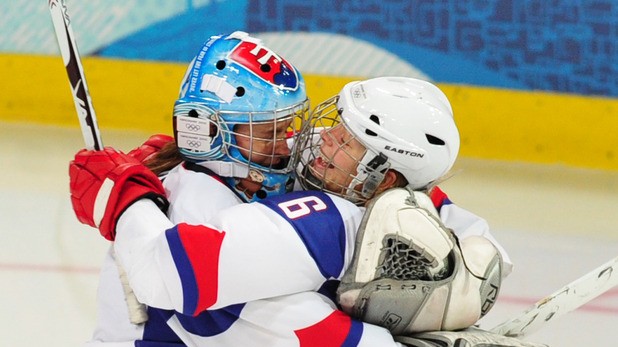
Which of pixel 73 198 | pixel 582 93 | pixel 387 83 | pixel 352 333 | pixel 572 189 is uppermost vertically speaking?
pixel 387 83

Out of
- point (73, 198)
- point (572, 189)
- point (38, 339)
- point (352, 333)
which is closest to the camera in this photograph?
point (352, 333)

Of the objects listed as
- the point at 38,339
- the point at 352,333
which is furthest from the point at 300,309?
the point at 38,339

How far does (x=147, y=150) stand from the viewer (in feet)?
7.40

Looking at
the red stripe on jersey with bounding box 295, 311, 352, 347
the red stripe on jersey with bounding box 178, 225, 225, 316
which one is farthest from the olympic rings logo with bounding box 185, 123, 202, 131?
the red stripe on jersey with bounding box 295, 311, 352, 347

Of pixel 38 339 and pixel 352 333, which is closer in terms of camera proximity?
pixel 352 333

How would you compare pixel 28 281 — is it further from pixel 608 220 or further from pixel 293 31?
pixel 608 220

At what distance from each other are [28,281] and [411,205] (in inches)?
70.3

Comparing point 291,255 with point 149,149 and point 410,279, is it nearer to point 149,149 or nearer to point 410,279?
point 410,279

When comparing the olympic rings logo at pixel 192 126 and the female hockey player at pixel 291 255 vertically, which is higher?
the olympic rings logo at pixel 192 126

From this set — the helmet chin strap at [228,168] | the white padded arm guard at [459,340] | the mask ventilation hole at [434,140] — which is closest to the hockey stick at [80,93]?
the helmet chin strap at [228,168]

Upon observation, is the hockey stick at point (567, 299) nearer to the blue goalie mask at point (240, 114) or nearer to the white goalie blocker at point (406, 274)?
the white goalie blocker at point (406, 274)

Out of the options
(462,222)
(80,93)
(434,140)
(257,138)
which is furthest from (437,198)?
(80,93)

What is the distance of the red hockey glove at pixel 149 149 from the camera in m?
2.22

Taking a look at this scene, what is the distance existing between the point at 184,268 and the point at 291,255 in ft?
0.58
